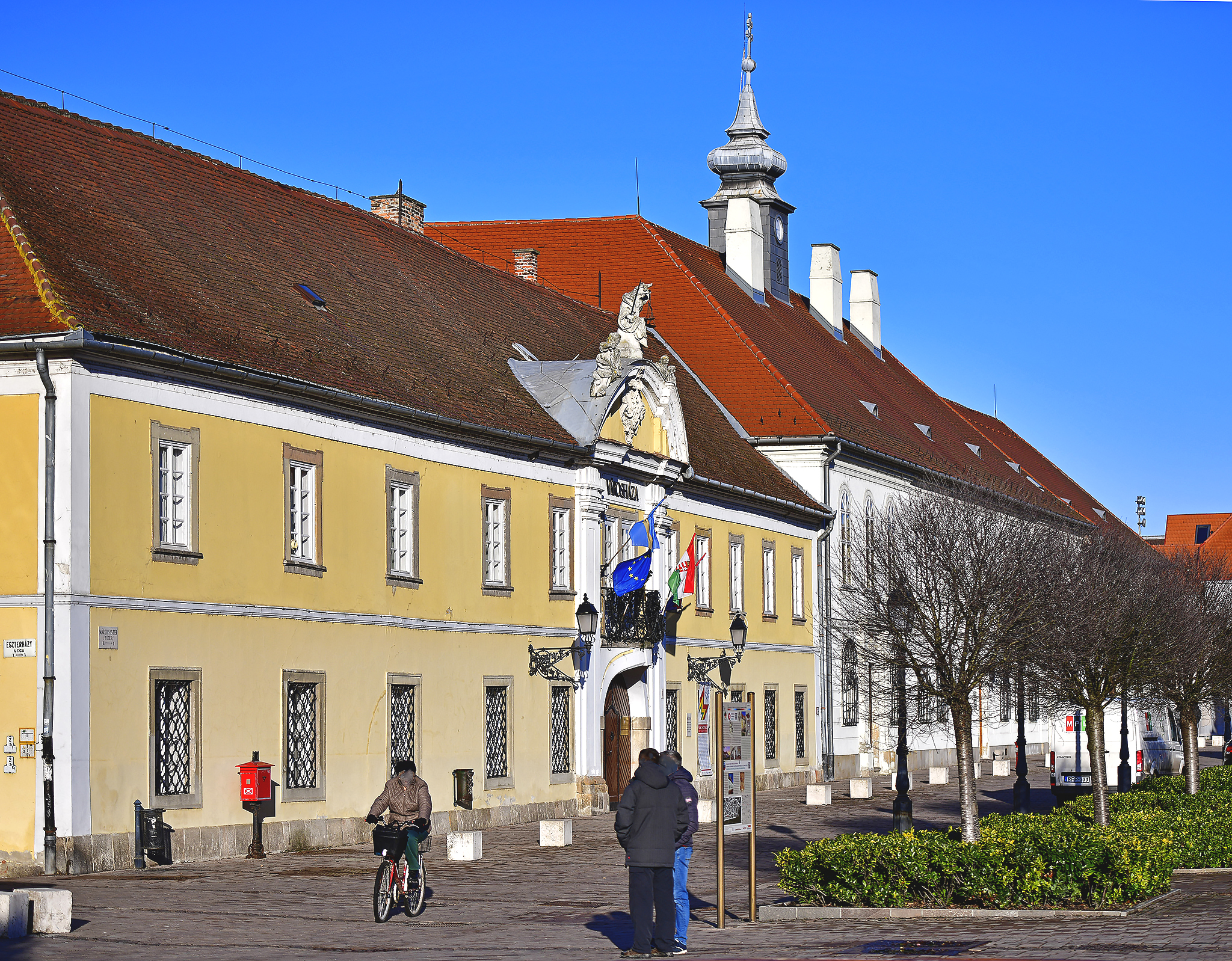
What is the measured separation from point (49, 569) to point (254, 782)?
14.1 ft

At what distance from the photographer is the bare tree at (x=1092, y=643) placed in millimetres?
28828

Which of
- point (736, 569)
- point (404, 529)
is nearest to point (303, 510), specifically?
point (404, 529)

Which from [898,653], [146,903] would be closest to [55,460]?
[146,903]

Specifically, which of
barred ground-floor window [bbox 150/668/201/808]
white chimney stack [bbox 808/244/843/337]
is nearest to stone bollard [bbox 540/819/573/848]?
barred ground-floor window [bbox 150/668/201/808]

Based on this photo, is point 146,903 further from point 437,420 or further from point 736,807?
point 437,420

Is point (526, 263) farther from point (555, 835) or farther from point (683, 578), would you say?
point (555, 835)

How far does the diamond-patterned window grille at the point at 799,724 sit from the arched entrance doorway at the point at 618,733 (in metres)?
10.1

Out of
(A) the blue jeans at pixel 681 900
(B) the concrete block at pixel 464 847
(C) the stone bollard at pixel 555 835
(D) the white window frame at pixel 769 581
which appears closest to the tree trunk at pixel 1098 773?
(C) the stone bollard at pixel 555 835

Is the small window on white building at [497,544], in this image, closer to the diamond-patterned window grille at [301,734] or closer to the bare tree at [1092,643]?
the diamond-patterned window grille at [301,734]

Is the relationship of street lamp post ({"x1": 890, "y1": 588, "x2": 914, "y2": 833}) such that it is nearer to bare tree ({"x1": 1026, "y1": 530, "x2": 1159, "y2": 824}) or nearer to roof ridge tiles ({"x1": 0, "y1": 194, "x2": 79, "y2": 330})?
bare tree ({"x1": 1026, "y1": 530, "x2": 1159, "y2": 824})

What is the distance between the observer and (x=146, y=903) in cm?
1934

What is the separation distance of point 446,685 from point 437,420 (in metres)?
4.33

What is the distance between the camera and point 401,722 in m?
29.6

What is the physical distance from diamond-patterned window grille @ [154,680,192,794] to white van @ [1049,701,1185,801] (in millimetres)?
16135
